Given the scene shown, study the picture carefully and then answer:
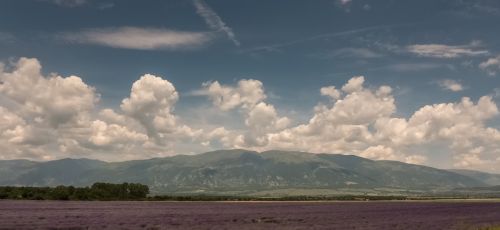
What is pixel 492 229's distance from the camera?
62562 mm

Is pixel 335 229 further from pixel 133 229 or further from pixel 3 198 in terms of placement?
pixel 3 198

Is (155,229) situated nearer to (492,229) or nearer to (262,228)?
(262,228)

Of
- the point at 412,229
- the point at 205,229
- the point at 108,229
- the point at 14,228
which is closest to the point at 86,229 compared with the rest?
the point at 108,229

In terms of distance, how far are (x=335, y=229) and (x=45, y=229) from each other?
36.9m

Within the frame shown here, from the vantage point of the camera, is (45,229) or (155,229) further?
(155,229)

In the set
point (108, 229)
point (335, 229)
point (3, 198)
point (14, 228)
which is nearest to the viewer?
point (14, 228)

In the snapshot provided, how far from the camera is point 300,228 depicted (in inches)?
2781

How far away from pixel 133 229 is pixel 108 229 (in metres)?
3.07

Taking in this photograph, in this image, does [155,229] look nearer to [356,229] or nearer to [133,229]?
[133,229]

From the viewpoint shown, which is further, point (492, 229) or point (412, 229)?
A: point (412, 229)

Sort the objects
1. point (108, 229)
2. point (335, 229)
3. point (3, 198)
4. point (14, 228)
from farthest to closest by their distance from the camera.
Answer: point (3, 198)
point (335, 229)
point (108, 229)
point (14, 228)

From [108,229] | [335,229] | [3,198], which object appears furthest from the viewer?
[3,198]

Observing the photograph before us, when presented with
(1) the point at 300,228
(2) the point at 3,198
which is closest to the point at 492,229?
(1) the point at 300,228

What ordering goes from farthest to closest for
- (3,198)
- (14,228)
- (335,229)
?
(3,198)
(335,229)
(14,228)
